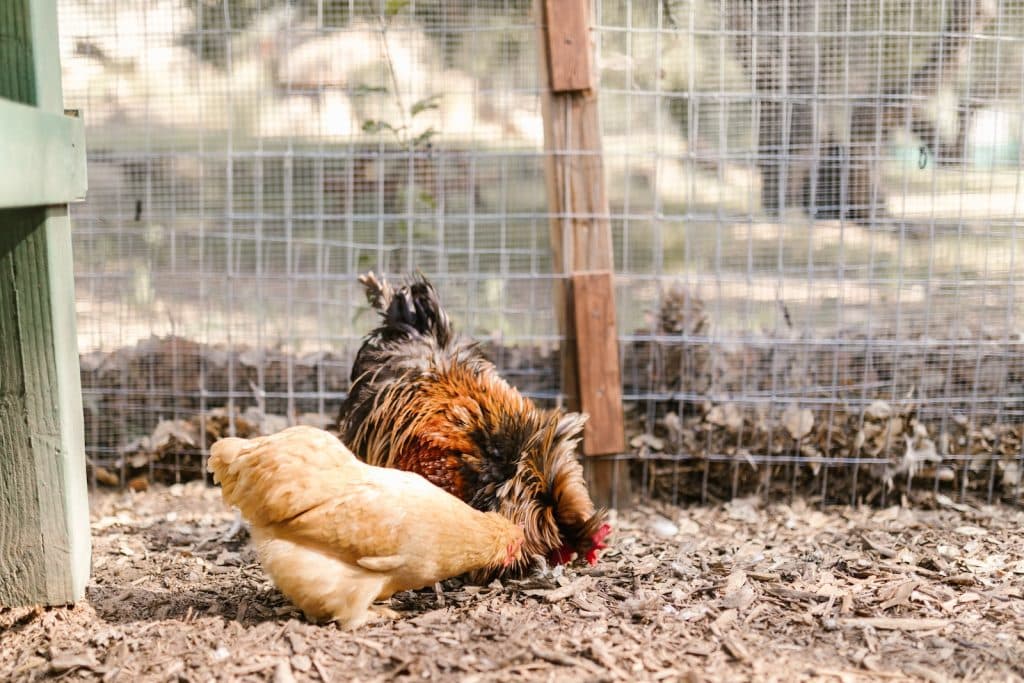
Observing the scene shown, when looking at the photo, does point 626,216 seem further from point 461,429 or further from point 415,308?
point 461,429

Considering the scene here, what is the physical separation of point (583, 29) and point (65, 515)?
3184mm

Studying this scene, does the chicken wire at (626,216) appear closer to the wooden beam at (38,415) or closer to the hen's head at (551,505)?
the hen's head at (551,505)

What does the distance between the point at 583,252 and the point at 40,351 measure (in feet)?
8.58

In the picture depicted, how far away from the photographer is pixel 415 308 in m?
4.45

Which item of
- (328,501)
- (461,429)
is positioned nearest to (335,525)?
(328,501)

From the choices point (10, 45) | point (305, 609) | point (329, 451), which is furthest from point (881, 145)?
point (10, 45)

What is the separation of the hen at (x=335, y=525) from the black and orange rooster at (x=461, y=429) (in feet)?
1.42

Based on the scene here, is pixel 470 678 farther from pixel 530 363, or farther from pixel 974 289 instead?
pixel 974 289

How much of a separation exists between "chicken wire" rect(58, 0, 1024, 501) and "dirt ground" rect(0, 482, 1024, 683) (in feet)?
2.46

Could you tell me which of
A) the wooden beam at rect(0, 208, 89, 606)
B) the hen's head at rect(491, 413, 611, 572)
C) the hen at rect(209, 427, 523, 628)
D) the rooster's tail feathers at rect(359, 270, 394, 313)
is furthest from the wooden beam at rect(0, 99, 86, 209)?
the hen's head at rect(491, 413, 611, 572)

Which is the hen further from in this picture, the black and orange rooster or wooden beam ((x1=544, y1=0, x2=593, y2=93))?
wooden beam ((x1=544, y1=0, x2=593, y2=93))

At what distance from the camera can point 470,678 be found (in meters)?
2.86

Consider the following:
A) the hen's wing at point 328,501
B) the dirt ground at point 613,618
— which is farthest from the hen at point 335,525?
the dirt ground at point 613,618

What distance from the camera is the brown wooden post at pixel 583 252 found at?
467 centimetres
